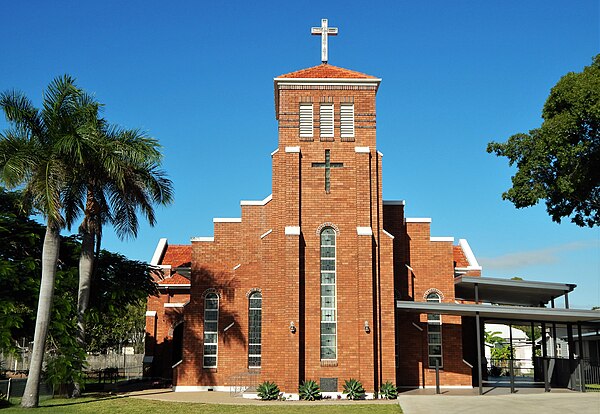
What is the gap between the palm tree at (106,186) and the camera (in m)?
23.2

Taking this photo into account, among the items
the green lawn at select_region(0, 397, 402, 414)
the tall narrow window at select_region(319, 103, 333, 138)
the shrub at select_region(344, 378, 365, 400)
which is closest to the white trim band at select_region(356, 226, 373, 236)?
the tall narrow window at select_region(319, 103, 333, 138)

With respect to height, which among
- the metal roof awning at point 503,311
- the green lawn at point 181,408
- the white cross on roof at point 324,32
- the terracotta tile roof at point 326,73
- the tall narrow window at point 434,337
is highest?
the white cross on roof at point 324,32

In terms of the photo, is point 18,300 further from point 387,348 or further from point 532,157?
point 532,157

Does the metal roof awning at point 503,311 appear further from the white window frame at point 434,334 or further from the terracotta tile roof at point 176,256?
the terracotta tile roof at point 176,256

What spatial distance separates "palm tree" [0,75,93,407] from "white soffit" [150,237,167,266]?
39.0 ft

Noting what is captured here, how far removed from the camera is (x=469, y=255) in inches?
1254

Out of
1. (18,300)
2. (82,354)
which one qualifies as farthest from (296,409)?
(18,300)

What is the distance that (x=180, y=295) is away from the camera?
34.2 metres

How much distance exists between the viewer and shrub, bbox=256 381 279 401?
2362 centimetres

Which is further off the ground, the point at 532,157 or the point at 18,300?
the point at 532,157

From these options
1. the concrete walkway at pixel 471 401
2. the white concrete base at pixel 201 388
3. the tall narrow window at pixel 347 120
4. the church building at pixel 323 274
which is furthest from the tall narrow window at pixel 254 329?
the tall narrow window at pixel 347 120

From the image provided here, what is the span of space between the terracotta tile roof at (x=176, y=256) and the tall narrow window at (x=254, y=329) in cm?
878

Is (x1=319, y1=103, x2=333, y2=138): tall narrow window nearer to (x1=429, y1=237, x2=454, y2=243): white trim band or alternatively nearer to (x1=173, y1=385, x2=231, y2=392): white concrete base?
(x1=429, y1=237, x2=454, y2=243): white trim band

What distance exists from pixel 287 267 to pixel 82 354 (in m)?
8.08
